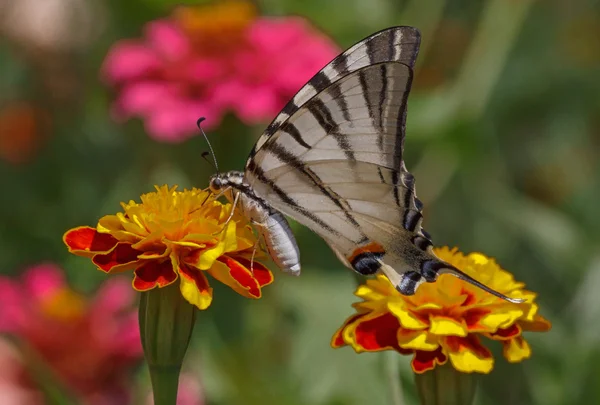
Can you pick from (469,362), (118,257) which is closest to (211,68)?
(118,257)

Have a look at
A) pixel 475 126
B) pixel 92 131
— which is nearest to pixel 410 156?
pixel 475 126

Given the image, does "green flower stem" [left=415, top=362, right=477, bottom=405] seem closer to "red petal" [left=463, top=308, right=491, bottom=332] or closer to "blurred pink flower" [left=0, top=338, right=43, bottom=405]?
"red petal" [left=463, top=308, right=491, bottom=332]

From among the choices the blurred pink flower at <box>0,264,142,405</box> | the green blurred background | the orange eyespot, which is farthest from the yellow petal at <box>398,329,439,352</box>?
the blurred pink flower at <box>0,264,142,405</box>

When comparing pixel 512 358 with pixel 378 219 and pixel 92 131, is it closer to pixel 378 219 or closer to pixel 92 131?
pixel 378 219

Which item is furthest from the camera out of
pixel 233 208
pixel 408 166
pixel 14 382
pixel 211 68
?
pixel 408 166

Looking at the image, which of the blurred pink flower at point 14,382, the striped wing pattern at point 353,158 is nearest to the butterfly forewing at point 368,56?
the striped wing pattern at point 353,158

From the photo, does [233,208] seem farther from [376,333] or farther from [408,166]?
[408,166]
